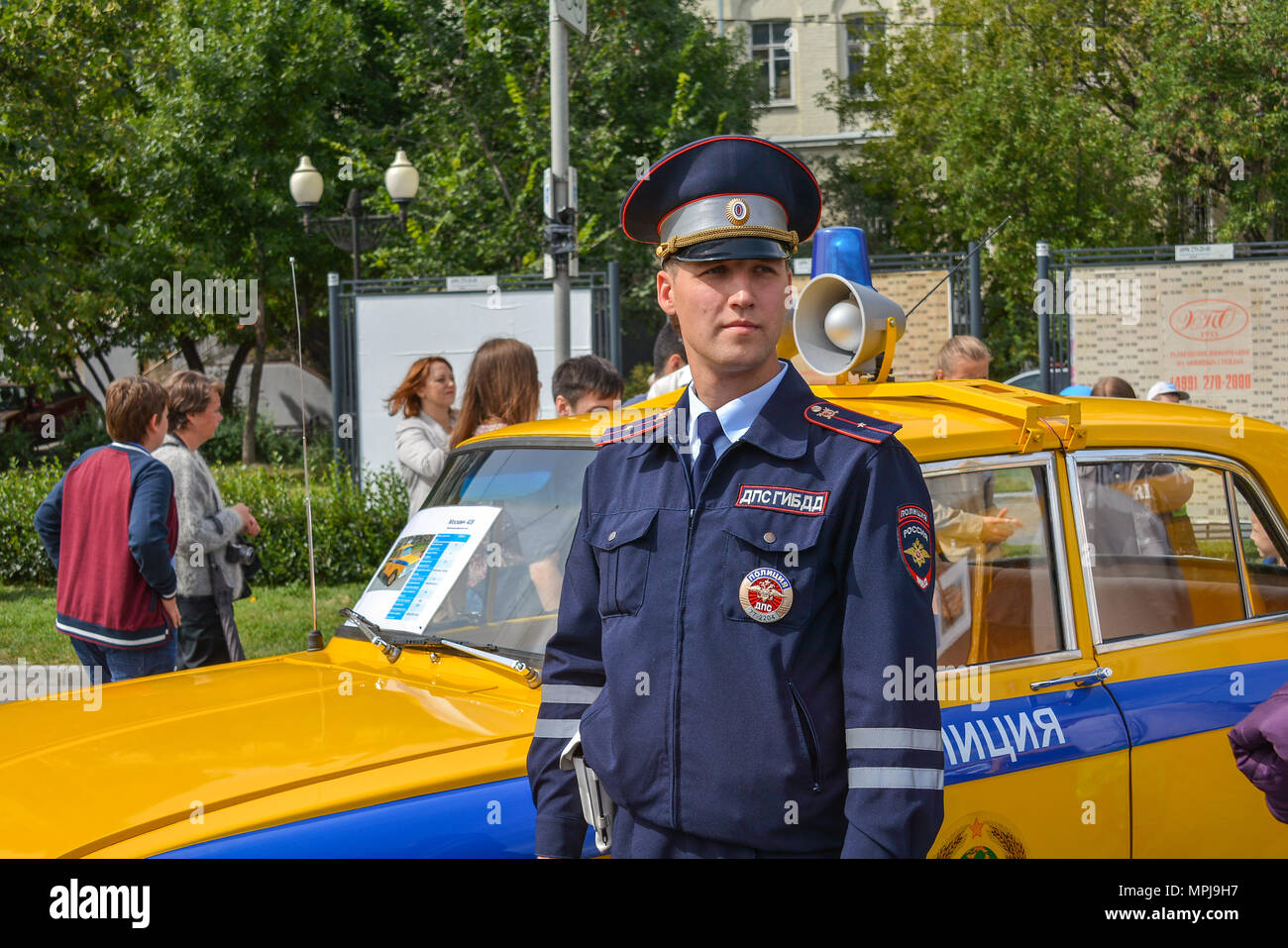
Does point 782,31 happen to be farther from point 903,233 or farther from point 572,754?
point 572,754

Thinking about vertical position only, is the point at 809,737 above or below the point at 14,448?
below

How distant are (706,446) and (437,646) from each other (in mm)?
1316

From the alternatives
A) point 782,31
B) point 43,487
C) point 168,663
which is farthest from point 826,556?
point 782,31

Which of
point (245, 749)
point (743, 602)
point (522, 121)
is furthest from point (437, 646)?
point (522, 121)

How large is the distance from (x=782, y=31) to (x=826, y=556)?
112 ft

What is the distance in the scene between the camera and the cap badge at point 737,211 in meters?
2.31

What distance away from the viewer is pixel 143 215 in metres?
23.8

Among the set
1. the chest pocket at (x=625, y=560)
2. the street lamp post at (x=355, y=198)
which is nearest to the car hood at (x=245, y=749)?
the chest pocket at (x=625, y=560)

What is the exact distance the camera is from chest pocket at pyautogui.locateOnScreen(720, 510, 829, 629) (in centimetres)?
212

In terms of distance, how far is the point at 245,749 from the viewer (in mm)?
2836

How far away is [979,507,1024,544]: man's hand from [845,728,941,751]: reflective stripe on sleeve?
1487 mm

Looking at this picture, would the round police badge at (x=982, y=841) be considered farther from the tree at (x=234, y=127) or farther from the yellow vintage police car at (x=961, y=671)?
the tree at (x=234, y=127)

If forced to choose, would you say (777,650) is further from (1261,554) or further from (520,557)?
(1261,554)

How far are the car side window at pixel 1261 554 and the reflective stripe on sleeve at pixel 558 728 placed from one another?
2211mm
